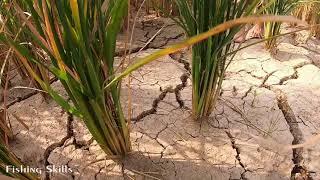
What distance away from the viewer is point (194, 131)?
5.13ft

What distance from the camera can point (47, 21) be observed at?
35.0 inches

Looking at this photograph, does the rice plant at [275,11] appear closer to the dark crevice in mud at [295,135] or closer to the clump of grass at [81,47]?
the dark crevice in mud at [295,135]

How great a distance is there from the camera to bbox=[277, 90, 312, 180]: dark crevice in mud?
1440 millimetres

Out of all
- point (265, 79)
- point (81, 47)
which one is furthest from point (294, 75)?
point (81, 47)

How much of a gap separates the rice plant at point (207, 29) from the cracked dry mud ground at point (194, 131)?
0.23 m

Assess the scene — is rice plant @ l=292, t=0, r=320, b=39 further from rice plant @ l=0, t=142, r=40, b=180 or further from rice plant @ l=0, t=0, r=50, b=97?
rice plant @ l=0, t=142, r=40, b=180

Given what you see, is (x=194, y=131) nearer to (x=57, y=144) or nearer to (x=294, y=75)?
(x=57, y=144)

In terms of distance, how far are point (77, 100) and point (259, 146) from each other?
86 cm

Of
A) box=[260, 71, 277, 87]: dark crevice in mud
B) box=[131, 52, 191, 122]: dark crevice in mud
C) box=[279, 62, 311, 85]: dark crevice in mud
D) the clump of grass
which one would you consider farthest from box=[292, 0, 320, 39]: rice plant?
the clump of grass

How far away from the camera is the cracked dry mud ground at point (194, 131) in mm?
1423

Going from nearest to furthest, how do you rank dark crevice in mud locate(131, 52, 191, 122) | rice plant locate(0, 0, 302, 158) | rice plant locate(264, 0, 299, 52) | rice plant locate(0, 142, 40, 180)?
rice plant locate(0, 0, 302, 158), rice plant locate(0, 142, 40, 180), dark crevice in mud locate(131, 52, 191, 122), rice plant locate(264, 0, 299, 52)

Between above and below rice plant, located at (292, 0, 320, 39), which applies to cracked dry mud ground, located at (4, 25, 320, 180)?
below

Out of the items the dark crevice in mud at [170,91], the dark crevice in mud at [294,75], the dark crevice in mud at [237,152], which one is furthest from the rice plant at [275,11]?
the dark crevice in mud at [237,152]

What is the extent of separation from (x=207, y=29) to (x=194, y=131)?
508mm
